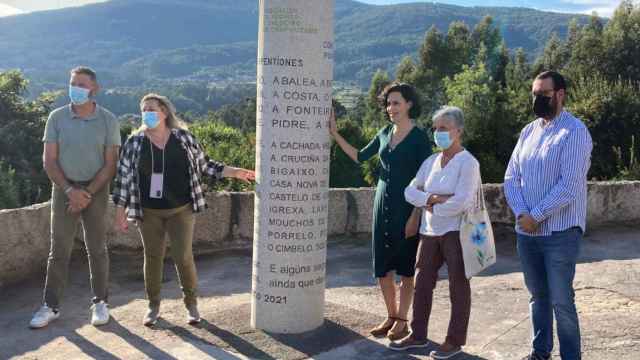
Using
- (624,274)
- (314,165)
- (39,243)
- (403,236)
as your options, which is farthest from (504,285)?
(39,243)

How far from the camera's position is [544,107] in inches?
173

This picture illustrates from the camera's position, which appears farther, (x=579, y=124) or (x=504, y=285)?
(x=504, y=285)

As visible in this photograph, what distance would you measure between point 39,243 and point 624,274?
5.88m

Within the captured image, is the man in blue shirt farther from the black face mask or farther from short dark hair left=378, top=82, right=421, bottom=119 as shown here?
short dark hair left=378, top=82, right=421, bottom=119

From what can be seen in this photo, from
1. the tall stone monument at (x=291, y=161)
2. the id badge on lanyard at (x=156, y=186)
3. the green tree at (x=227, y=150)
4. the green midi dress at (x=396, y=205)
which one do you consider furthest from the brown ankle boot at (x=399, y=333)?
the green tree at (x=227, y=150)

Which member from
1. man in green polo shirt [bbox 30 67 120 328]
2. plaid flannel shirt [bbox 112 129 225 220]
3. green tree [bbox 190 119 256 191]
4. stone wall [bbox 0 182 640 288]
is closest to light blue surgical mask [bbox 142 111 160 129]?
plaid flannel shirt [bbox 112 129 225 220]

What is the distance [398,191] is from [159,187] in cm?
183

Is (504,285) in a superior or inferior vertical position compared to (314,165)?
inferior

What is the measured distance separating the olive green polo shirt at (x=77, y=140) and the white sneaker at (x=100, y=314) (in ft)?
3.44

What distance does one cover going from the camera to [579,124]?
4305mm

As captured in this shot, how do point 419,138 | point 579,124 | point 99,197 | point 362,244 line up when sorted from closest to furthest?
point 579,124
point 419,138
point 99,197
point 362,244

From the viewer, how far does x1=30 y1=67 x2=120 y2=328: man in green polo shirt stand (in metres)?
5.50

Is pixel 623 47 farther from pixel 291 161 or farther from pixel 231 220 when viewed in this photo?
pixel 291 161

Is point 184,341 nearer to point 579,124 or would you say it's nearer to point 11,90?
point 579,124
